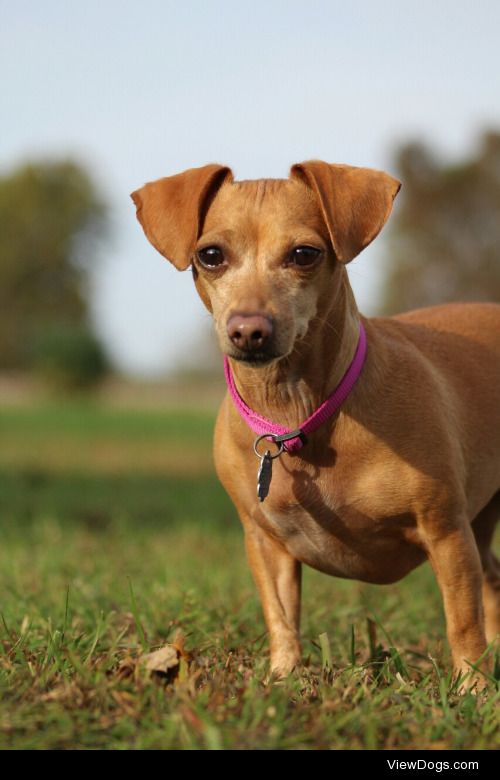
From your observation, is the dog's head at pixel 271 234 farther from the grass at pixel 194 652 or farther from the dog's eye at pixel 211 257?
the grass at pixel 194 652

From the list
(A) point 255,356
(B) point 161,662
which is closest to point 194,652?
(B) point 161,662

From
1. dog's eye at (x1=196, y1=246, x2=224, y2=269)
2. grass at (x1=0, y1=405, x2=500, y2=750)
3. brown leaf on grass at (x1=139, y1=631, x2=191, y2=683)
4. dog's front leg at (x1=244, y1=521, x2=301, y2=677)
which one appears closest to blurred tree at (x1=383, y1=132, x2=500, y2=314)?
grass at (x1=0, y1=405, x2=500, y2=750)

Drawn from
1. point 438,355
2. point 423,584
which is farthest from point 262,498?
point 423,584

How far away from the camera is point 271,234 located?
3.57 meters

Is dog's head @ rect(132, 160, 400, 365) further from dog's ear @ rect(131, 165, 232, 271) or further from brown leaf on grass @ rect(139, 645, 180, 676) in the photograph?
brown leaf on grass @ rect(139, 645, 180, 676)

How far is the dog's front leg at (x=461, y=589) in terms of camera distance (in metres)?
3.79

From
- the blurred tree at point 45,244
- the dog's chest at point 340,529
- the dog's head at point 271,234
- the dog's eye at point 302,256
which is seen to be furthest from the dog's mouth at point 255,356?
the blurred tree at point 45,244

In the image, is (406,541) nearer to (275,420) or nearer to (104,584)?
(275,420)

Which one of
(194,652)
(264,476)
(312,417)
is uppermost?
(312,417)

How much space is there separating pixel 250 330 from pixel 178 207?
2.50 ft

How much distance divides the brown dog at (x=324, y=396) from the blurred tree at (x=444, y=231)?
21538mm

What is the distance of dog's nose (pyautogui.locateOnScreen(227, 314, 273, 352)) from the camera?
10.7ft

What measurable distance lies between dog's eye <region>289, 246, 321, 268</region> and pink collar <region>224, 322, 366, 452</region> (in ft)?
1.54

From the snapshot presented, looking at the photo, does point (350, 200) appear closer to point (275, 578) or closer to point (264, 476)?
point (264, 476)
